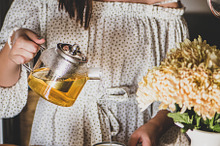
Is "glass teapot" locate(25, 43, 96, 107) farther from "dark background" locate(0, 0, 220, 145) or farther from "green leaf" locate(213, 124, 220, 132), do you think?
"dark background" locate(0, 0, 220, 145)

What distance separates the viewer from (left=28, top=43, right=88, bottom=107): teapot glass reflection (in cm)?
59

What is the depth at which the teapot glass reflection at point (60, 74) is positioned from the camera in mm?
589

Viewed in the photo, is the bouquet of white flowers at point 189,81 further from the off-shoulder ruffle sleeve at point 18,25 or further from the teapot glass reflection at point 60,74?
the off-shoulder ruffle sleeve at point 18,25

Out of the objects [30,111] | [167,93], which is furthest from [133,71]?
[30,111]

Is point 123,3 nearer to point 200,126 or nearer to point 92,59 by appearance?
point 92,59

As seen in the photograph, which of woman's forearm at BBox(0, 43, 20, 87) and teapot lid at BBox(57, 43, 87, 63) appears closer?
teapot lid at BBox(57, 43, 87, 63)

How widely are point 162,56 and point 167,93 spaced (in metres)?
0.72

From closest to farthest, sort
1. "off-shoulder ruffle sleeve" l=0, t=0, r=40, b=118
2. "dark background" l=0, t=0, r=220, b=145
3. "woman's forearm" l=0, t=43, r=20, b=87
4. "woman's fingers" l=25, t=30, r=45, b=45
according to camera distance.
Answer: "woman's fingers" l=25, t=30, r=45, b=45
"woman's forearm" l=0, t=43, r=20, b=87
"off-shoulder ruffle sleeve" l=0, t=0, r=40, b=118
"dark background" l=0, t=0, r=220, b=145

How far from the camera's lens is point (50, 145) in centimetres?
108

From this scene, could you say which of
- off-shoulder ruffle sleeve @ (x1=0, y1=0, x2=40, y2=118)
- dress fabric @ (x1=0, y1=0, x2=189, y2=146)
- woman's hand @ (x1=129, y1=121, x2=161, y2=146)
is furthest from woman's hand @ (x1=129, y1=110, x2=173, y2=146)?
off-shoulder ruffle sleeve @ (x1=0, y1=0, x2=40, y2=118)

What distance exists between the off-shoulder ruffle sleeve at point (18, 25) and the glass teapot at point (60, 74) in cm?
35

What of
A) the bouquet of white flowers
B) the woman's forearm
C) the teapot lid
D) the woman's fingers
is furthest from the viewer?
the woman's forearm

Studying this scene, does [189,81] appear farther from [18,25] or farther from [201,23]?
[201,23]

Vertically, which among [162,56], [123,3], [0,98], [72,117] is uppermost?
[123,3]
